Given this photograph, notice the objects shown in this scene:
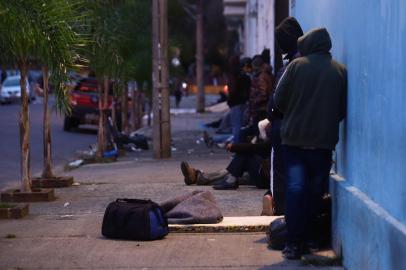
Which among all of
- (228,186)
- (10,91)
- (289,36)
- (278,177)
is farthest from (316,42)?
(10,91)

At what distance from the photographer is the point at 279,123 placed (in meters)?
8.86

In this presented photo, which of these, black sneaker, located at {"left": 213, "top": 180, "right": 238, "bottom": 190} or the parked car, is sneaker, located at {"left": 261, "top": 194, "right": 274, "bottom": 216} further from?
the parked car

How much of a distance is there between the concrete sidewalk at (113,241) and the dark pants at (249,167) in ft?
0.56

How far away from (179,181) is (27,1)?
534 centimetres

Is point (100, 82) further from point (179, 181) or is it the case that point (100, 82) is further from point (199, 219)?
point (199, 219)

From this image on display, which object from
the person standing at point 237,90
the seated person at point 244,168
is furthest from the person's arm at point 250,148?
the person standing at point 237,90

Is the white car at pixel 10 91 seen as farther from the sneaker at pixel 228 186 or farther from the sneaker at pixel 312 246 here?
the sneaker at pixel 312 246

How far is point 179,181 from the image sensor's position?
1366 cm

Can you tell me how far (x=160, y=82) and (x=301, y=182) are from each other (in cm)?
1064

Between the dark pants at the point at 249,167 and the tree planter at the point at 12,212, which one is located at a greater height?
the dark pants at the point at 249,167

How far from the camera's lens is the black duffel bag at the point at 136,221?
335 inches

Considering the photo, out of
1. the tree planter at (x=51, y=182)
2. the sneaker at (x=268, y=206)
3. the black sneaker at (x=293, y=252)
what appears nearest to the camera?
the black sneaker at (x=293, y=252)

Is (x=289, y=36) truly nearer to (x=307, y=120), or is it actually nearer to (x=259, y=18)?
(x=307, y=120)

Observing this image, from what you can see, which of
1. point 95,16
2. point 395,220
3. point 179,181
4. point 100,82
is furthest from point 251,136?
point 395,220
